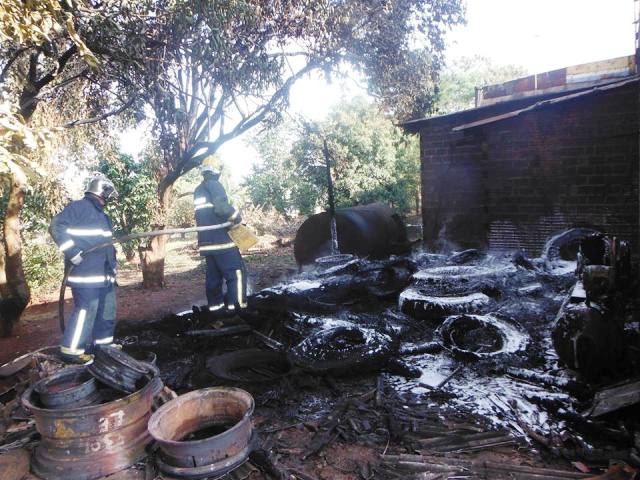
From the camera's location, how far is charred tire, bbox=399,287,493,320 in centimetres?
575

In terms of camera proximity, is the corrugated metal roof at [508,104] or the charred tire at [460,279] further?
the corrugated metal roof at [508,104]

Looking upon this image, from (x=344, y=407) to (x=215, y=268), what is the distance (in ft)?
10.9

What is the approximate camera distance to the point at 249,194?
19.4 meters

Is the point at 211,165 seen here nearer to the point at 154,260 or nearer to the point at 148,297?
the point at 148,297

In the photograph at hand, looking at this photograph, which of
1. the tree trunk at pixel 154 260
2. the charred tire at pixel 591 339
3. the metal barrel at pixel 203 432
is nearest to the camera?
the metal barrel at pixel 203 432

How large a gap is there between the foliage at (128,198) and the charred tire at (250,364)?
6.17 m

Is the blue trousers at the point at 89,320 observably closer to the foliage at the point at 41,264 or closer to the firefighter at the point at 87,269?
→ the firefighter at the point at 87,269

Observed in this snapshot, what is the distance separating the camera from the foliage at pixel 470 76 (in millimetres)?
31359

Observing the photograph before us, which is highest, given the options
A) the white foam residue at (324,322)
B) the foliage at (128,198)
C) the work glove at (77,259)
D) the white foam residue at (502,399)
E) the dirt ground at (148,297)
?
the foliage at (128,198)

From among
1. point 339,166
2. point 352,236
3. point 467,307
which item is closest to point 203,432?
point 467,307

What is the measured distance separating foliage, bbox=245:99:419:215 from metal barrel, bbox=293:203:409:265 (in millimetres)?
6700

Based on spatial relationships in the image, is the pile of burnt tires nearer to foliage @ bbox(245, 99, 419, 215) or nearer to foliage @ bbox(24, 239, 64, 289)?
foliage @ bbox(24, 239, 64, 289)

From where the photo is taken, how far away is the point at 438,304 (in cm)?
593

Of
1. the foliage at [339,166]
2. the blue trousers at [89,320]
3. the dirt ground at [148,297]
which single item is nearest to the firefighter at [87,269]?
the blue trousers at [89,320]
